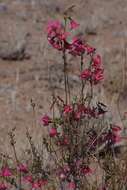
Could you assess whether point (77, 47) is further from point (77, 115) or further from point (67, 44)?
point (77, 115)

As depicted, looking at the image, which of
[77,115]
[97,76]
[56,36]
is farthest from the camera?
[77,115]

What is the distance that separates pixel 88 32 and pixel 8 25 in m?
1.15

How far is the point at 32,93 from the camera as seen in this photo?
7.23 m

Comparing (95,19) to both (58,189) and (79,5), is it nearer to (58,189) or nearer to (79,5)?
(79,5)

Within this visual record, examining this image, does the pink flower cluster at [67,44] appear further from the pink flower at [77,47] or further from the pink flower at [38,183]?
the pink flower at [38,183]

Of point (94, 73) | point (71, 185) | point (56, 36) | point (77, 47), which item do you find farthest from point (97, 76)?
point (71, 185)

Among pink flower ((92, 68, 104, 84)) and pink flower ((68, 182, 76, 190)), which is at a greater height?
pink flower ((92, 68, 104, 84))

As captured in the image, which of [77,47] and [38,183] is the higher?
[77,47]

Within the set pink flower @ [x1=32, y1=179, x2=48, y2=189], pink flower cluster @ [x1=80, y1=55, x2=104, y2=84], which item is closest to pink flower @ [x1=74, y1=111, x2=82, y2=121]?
pink flower cluster @ [x1=80, y1=55, x2=104, y2=84]

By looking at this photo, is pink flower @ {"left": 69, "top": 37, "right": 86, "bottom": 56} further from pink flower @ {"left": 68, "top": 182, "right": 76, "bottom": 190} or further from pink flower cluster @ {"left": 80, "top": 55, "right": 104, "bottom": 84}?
pink flower @ {"left": 68, "top": 182, "right": 76, "bottom": 190}

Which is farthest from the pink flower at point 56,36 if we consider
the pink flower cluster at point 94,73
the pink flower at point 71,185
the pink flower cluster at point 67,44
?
the pink flower at point 71,185

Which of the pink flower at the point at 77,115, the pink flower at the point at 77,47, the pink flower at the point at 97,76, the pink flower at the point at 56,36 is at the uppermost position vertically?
the pink flower at the point at 56,36

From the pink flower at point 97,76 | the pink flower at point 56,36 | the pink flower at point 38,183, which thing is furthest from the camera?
the pink flower at point 38,183

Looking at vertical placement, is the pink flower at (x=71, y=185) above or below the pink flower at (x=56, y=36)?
below
